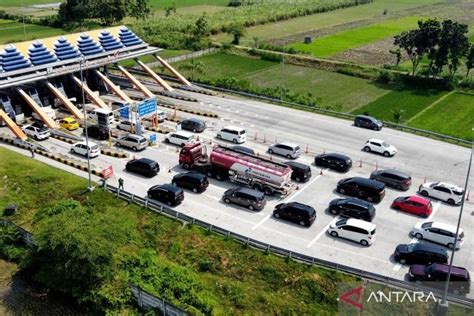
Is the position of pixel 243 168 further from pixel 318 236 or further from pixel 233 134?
pixel 233 134

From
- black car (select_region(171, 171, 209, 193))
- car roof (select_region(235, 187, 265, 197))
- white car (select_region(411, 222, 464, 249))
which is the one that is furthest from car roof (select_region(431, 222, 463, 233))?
black car (select_region(171, 171, 209, 193))

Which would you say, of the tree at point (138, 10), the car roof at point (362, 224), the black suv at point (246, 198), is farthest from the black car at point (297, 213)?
the tree at point (138, 10)

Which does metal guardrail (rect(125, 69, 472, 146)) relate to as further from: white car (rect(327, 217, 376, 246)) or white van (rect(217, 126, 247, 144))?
white car (rect(327, 217, 376, 246))

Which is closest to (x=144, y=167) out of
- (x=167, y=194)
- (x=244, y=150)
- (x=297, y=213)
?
(x=167, y=194)

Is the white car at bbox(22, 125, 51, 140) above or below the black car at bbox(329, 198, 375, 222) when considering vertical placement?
below

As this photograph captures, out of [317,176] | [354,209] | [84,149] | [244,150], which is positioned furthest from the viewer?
[84,149]

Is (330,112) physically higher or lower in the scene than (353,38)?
lower

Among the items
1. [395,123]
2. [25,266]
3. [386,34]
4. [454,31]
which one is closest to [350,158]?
[395,123]

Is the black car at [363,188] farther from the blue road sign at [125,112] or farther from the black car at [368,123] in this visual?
the blue road sign at [125,112]
